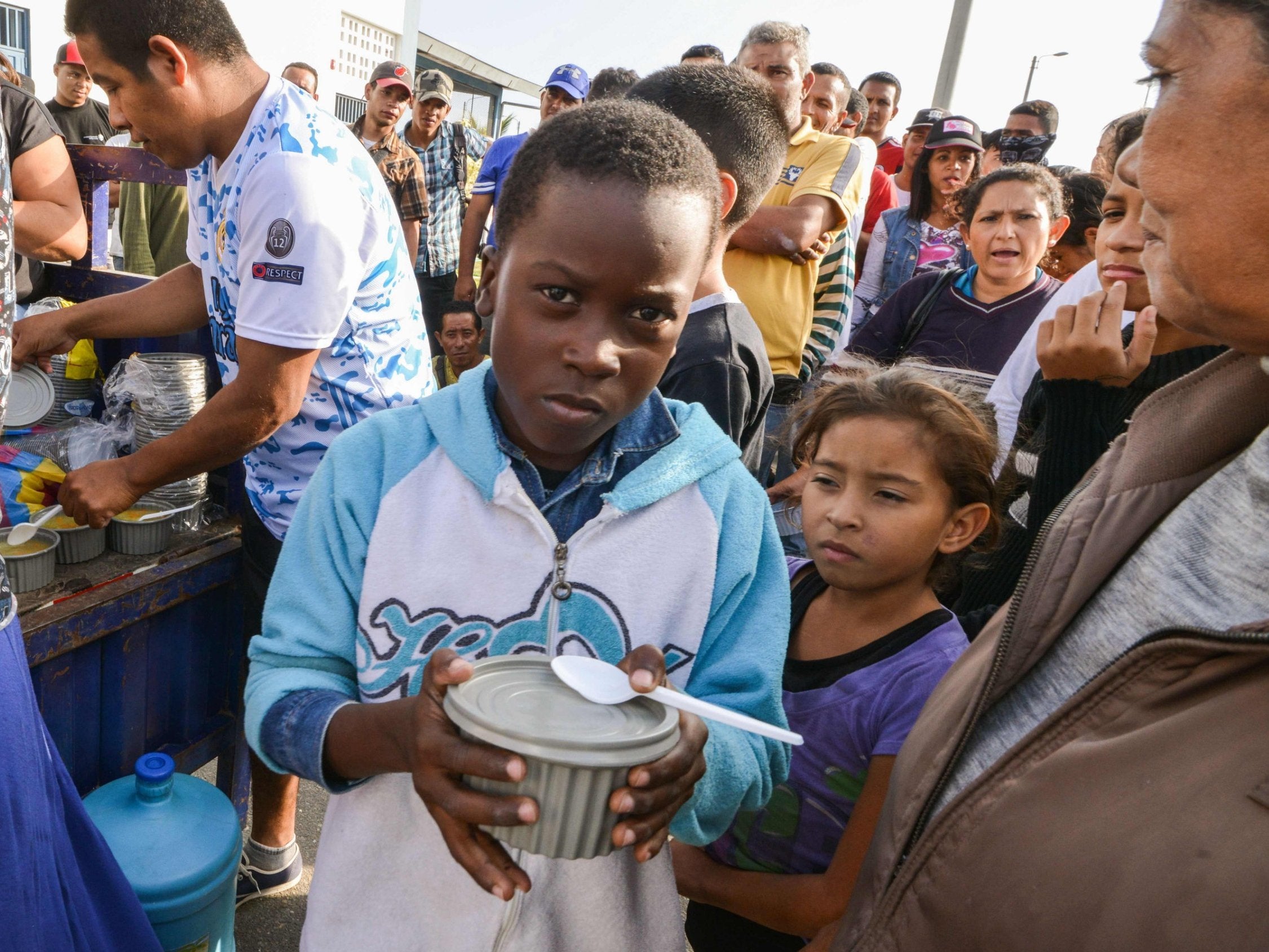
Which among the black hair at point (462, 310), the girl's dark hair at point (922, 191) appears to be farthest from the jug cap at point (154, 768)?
the girl's dark hair at point (922, 191)

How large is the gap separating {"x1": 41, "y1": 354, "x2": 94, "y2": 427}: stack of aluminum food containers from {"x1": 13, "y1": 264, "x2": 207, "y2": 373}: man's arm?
0.21 meters

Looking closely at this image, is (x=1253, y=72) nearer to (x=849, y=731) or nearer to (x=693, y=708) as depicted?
(x=693, y=708)

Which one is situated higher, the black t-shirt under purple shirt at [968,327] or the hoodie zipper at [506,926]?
the black t-shirt under purple shirt at [968,327]

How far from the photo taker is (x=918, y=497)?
67.6 inches

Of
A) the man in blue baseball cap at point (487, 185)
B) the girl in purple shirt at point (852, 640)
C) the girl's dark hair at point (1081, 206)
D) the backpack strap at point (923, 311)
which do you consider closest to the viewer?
the girl in purple shirt at point (852, 640)

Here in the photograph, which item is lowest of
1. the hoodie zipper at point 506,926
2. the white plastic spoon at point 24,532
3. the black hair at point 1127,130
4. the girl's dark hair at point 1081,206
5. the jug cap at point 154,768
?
the jug cap at point 154,768

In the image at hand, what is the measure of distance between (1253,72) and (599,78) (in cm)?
483

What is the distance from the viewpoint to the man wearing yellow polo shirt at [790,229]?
3051 millimetres

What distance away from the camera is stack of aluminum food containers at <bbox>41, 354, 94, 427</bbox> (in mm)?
2768

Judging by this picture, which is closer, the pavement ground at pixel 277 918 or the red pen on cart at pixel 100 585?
the red pen on cart at pixel 100 585

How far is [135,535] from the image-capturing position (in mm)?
2250

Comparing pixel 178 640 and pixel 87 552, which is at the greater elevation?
pixel 87 552

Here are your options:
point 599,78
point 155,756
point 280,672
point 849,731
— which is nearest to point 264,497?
point 155,756

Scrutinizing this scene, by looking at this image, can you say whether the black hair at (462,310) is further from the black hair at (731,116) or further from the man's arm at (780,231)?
the black hair at (731,116)
